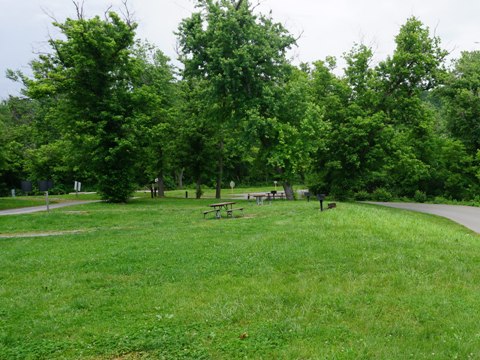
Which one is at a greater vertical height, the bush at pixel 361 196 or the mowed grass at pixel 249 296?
the bush at pixel 361 196

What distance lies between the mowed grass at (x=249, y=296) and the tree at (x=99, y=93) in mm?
14135

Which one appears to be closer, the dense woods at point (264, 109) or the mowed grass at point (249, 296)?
the mowed grass at point (249, 296)

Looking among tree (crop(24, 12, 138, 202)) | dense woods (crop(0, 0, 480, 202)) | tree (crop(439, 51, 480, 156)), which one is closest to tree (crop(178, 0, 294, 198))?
dense woods (crop(0, 0, 480, 202))

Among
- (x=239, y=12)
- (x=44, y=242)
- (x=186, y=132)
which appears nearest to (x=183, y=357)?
(x=44, y=242)

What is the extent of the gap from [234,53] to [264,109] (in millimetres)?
4507

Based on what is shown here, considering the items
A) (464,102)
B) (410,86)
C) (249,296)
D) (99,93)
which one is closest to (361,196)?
(410,86)

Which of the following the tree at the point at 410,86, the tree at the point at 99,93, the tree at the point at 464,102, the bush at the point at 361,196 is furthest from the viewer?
the bush at the point at 361,196

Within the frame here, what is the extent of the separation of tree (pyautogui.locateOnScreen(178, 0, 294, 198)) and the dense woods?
88mm

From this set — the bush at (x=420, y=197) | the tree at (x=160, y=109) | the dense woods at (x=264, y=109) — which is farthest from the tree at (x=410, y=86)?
the tree at (x=160, y=109)

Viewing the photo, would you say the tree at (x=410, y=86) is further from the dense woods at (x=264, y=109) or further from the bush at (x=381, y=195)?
the bush at (x=381, y=195)

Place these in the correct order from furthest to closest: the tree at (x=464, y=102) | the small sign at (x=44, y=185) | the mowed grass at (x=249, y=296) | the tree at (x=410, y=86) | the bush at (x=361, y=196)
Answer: the bush at (x=361, y=196), the tree at (x=464, y=102), the tree at (x=410, y=86), the small sign at (x=44, y=185), the mowed grass at (x=249, y=296)

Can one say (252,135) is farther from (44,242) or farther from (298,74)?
(44,242)

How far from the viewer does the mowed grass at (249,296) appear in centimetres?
470

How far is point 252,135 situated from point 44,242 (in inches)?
633
